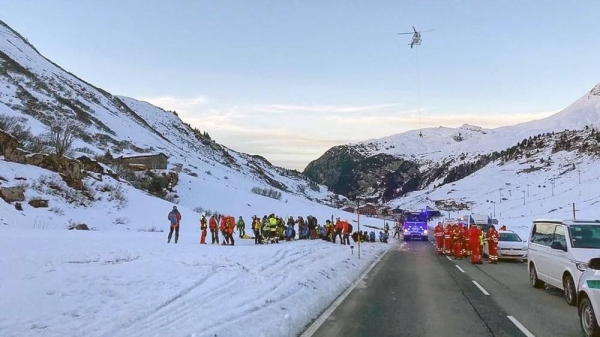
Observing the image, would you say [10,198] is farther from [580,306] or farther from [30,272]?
[580,306]

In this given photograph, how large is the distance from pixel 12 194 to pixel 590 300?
2775cm

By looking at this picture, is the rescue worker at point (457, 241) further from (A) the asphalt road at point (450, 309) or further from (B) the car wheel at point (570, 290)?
(B) the car wheel at point (570, 290)

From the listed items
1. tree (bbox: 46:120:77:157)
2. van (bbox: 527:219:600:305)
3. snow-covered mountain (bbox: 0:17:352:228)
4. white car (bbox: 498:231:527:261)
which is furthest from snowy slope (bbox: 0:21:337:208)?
van (bbox: 527:219:600:305)

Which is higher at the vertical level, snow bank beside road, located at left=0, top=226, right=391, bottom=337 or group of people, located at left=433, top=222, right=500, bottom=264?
group of people, located at left=433, top=222, right=500, bottom=264

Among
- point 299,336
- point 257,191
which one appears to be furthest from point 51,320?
point 257,191

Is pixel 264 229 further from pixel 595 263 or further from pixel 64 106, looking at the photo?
pixel 64 106

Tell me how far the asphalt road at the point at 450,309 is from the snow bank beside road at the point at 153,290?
2.71 ft

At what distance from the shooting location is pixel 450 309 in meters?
10.6

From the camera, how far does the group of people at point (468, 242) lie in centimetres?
2155

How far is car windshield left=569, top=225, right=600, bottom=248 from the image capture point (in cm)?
1148

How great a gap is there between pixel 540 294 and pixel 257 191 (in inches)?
3092

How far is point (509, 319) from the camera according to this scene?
376 inches

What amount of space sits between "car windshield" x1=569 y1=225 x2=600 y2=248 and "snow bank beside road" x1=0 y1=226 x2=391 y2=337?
569 cm

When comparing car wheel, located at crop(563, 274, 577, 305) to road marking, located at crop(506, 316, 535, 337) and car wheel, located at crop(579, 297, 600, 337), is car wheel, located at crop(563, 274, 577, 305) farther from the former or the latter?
car wheel, located at crop(579, 297, 600, 337)
